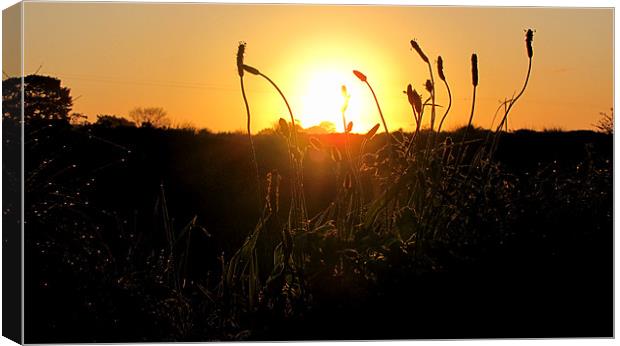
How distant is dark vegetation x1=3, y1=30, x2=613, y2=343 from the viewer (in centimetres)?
501

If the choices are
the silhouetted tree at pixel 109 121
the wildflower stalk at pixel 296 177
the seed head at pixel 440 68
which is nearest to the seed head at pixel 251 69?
the wildflower stalk at pixel 296 177

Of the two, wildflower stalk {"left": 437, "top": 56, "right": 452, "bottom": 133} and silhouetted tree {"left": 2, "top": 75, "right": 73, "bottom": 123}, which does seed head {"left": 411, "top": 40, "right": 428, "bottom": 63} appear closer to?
wildflower stalk {"left": 437, "top": 56, "right": 452, "bottom": 133}

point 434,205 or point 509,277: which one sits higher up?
point 434,205

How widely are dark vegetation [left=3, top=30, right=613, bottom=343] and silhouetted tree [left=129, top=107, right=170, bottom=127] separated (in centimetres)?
4

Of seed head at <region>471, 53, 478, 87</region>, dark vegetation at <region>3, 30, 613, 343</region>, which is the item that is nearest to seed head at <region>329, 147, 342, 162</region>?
dark vegetation at <region>3, 30, 613, 343</region>

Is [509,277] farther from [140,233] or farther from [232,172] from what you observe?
[140,233]

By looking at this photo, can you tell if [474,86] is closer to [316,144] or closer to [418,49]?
[418,49]

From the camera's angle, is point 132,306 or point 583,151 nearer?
point 132,306

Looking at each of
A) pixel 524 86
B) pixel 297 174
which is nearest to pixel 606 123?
pixel 524 86

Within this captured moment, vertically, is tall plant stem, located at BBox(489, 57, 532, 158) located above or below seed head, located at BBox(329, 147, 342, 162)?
above

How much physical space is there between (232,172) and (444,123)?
39.9 inches

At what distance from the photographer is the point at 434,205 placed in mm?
5160

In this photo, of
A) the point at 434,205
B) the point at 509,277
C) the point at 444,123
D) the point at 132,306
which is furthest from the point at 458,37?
the point at 132,306

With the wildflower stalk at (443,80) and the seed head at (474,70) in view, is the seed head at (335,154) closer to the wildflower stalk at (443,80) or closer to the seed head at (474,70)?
the wildflower stalk at (443,80)
